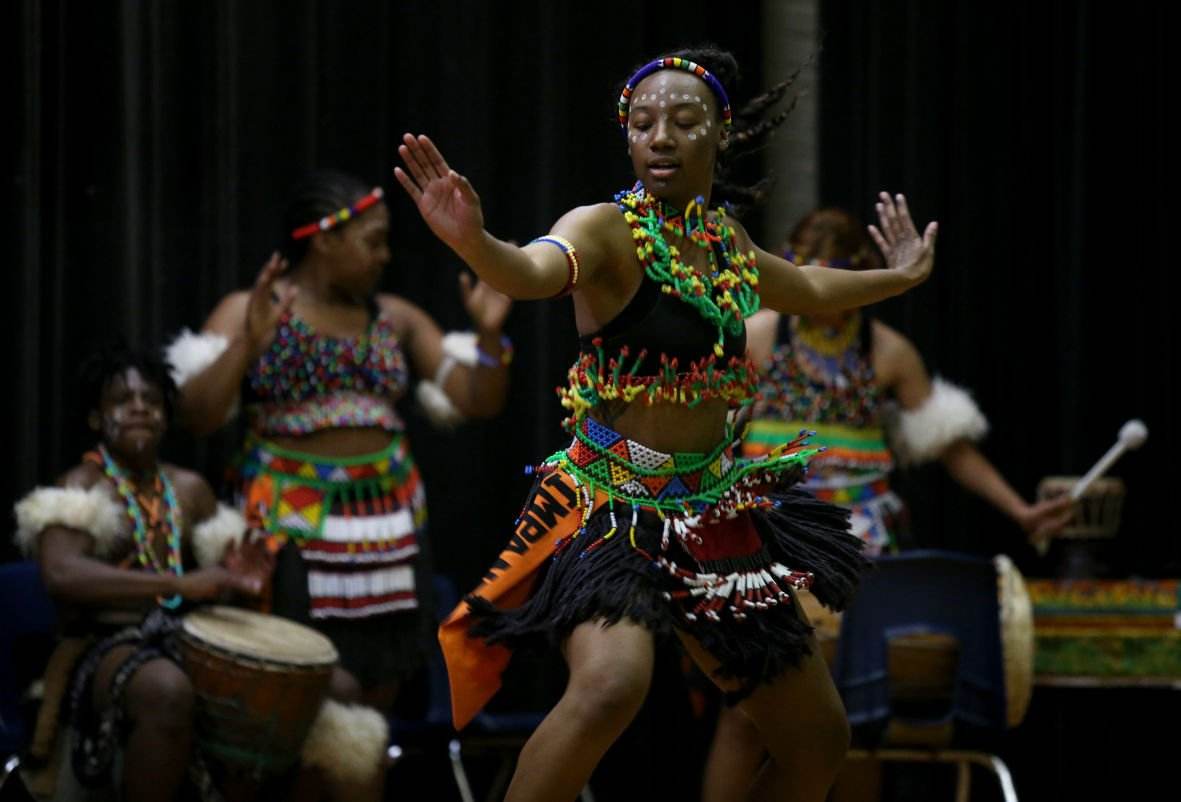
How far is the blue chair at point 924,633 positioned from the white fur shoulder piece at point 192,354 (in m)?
1.73

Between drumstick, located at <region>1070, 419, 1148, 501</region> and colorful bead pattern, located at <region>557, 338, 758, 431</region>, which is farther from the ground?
colorful bead pattern, located at <region>557, 338, 758, 431</region>

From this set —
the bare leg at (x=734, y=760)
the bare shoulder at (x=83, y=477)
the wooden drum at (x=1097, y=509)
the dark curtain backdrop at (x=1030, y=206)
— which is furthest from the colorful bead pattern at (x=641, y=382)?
the dark curtain backdrop at (x=1030, y=206)

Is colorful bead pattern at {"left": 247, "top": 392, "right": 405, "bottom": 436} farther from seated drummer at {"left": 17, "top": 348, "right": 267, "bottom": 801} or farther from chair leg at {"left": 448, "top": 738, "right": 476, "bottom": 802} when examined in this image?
chair leg at {"left": 448, "top": 738, "right": 476, "bottom": 802}

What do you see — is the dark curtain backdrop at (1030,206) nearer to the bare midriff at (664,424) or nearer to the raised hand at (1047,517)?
the raised hand at (1047,517)

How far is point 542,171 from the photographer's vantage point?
536 centimetres

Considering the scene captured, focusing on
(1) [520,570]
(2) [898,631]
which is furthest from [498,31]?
(1) [520,570]

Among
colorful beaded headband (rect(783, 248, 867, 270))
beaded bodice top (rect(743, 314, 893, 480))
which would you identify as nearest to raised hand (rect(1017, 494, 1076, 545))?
beaded bodice top (rect(743, 314, 893, 480))

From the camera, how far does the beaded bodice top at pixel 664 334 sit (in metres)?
3.13

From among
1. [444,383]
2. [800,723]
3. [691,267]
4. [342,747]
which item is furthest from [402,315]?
[800,723]

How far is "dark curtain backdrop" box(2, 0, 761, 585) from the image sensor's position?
4820 mm

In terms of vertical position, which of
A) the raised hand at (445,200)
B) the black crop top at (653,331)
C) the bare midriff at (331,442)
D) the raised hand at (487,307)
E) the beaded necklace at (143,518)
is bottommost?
the beaded necklace at (143,518)

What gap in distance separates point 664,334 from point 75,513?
170 centimetres

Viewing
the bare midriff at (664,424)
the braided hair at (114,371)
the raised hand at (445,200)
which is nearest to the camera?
the raised hand at (445,200)

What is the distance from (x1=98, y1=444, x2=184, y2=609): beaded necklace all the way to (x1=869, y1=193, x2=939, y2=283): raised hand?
1825 millimetres
